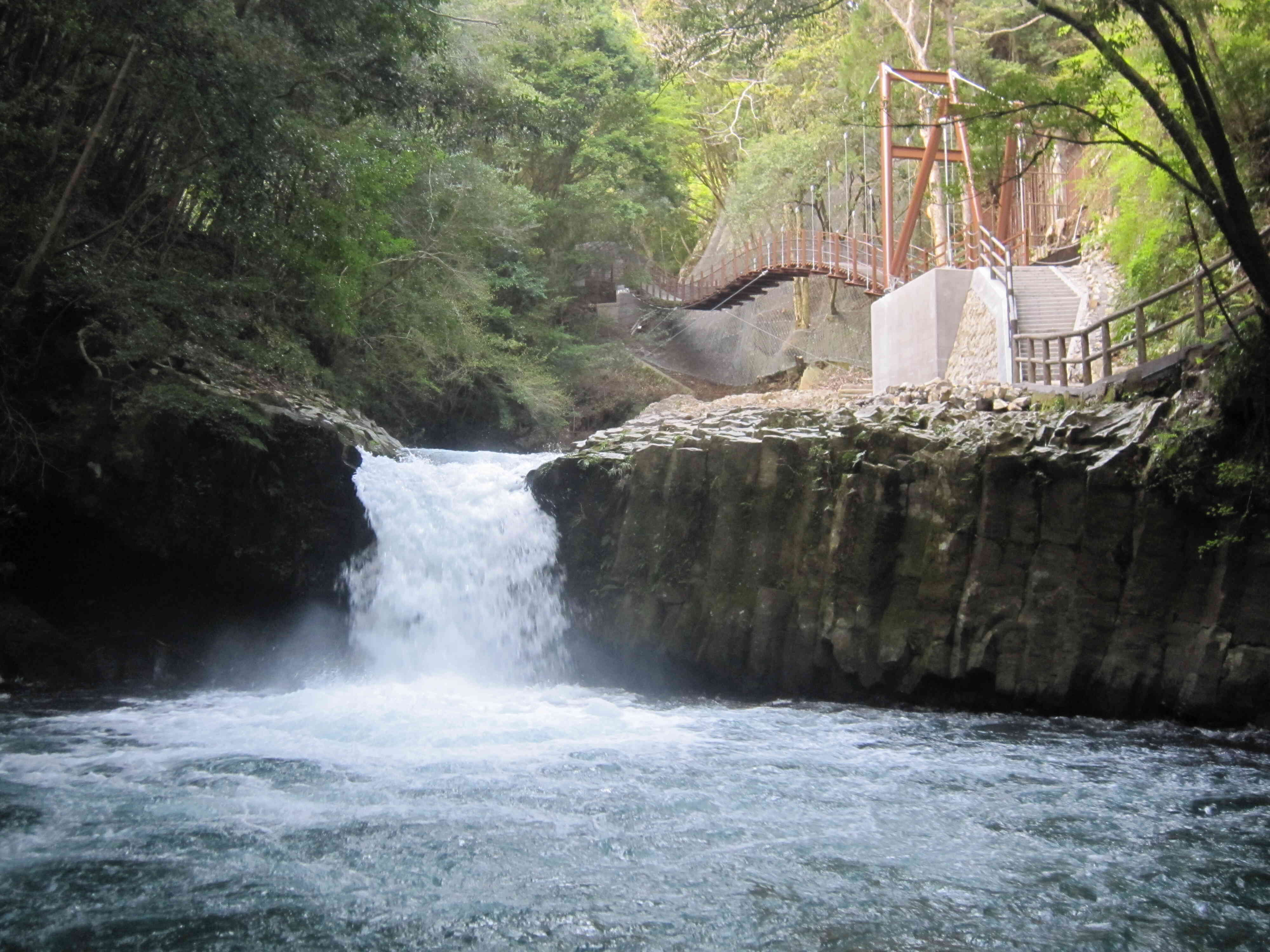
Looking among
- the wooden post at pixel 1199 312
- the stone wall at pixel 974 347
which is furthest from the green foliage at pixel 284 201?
the wooden post at pixel 1199 312

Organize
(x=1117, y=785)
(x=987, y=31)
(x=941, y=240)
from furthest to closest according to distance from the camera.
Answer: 1. (x=987, y=31)
2. (x=941, y=240)
3. (x=1117, y=785)

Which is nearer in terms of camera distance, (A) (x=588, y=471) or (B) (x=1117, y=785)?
(B) (x=1117, y=785)

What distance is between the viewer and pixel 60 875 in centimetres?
511

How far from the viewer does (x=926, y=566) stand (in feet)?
33.1

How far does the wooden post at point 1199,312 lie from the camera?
10.1 m

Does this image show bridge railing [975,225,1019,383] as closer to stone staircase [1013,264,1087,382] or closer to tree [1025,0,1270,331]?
stone staircase [1013,264,1087,382]

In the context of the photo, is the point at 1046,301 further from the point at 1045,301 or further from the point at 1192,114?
the point at 1192,114

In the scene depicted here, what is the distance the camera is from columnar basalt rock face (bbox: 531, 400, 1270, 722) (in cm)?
942

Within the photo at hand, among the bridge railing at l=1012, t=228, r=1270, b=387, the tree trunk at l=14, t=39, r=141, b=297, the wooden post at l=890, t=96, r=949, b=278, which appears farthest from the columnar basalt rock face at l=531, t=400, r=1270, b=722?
the wooden post at l=890, t=96, r=949, b=278

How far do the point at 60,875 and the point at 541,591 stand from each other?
22.1 feet

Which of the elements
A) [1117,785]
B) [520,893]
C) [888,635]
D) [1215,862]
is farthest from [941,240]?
[520,893]

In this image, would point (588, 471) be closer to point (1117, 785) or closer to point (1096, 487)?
point (1096, 487)

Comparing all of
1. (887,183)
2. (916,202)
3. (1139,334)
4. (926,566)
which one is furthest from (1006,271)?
(926,566)

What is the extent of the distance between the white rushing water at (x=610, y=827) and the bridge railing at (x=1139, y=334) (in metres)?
4.10
